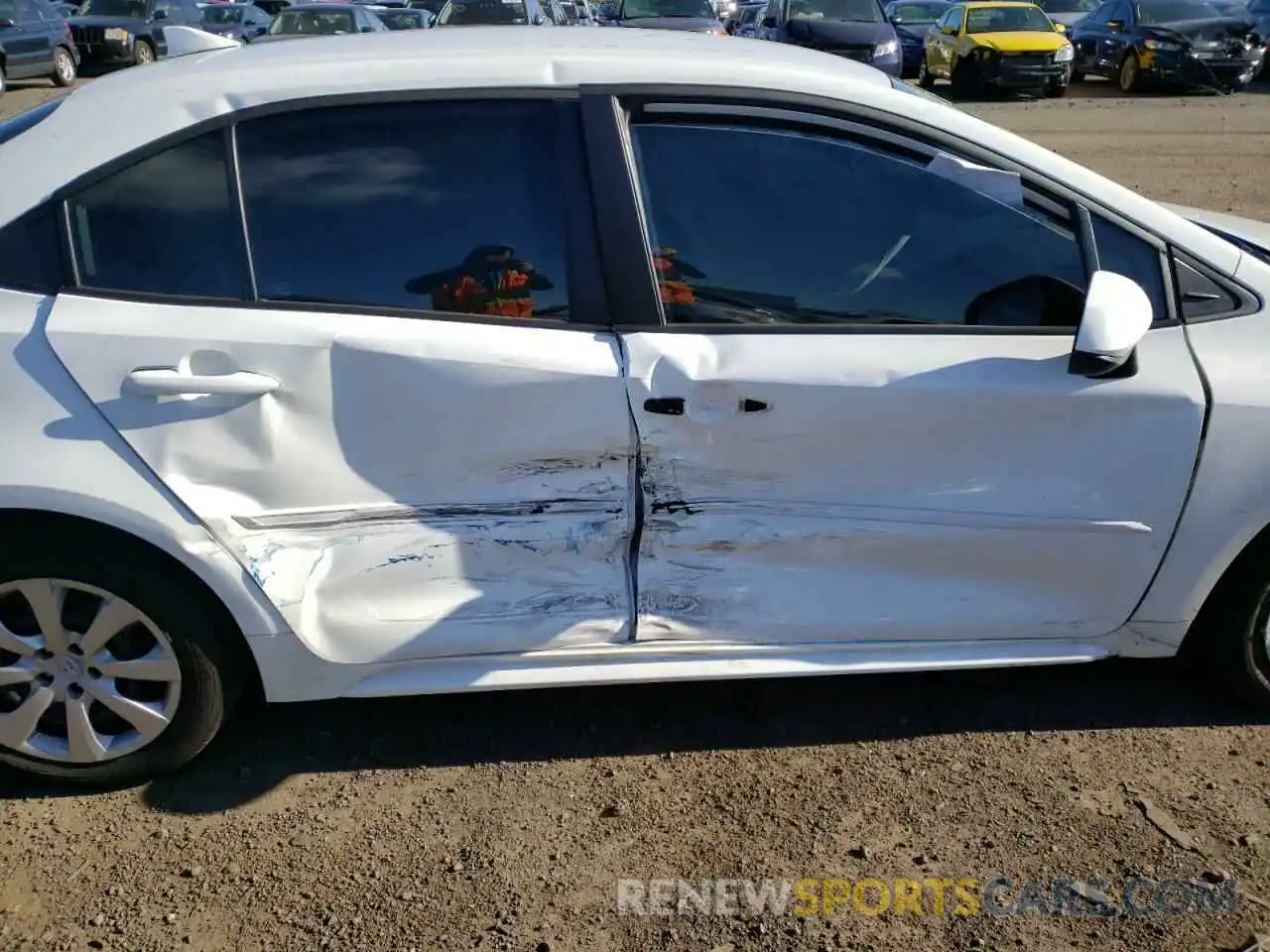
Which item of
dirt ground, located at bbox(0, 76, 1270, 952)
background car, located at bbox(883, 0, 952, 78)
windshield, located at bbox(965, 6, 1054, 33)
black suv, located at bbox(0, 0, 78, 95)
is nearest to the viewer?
dirt ground, located at bbox(0, 76, 1270, 952)

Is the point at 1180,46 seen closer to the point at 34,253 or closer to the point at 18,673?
the point at 34,253

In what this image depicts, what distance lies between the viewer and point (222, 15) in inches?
938

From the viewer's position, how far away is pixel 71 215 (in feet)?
8.66

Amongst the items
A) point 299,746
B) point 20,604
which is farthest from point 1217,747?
point 20,604

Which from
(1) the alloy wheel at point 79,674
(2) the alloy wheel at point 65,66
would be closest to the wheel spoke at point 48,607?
(1) the alloy wheel at point 79,674

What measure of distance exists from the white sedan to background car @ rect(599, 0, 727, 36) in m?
15.2

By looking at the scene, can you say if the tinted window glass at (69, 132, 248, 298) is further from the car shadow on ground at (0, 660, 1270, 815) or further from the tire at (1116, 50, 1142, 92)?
the tire at (1116, 50, 1142, 92)

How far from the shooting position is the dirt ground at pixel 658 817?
8.32ft

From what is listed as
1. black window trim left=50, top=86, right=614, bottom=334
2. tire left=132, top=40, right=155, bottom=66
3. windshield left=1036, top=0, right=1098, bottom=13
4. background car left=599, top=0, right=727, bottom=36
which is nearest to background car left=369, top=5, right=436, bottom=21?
background car left=599, top=0, right=727, bottom=36

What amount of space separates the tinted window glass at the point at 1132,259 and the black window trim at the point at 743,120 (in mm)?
19

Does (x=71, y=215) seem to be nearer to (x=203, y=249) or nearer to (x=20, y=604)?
(x=203, y=249)

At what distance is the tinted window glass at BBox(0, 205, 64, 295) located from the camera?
262cm

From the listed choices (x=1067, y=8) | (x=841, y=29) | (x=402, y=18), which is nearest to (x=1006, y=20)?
(x=841, y=29)

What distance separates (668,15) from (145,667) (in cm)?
1645
